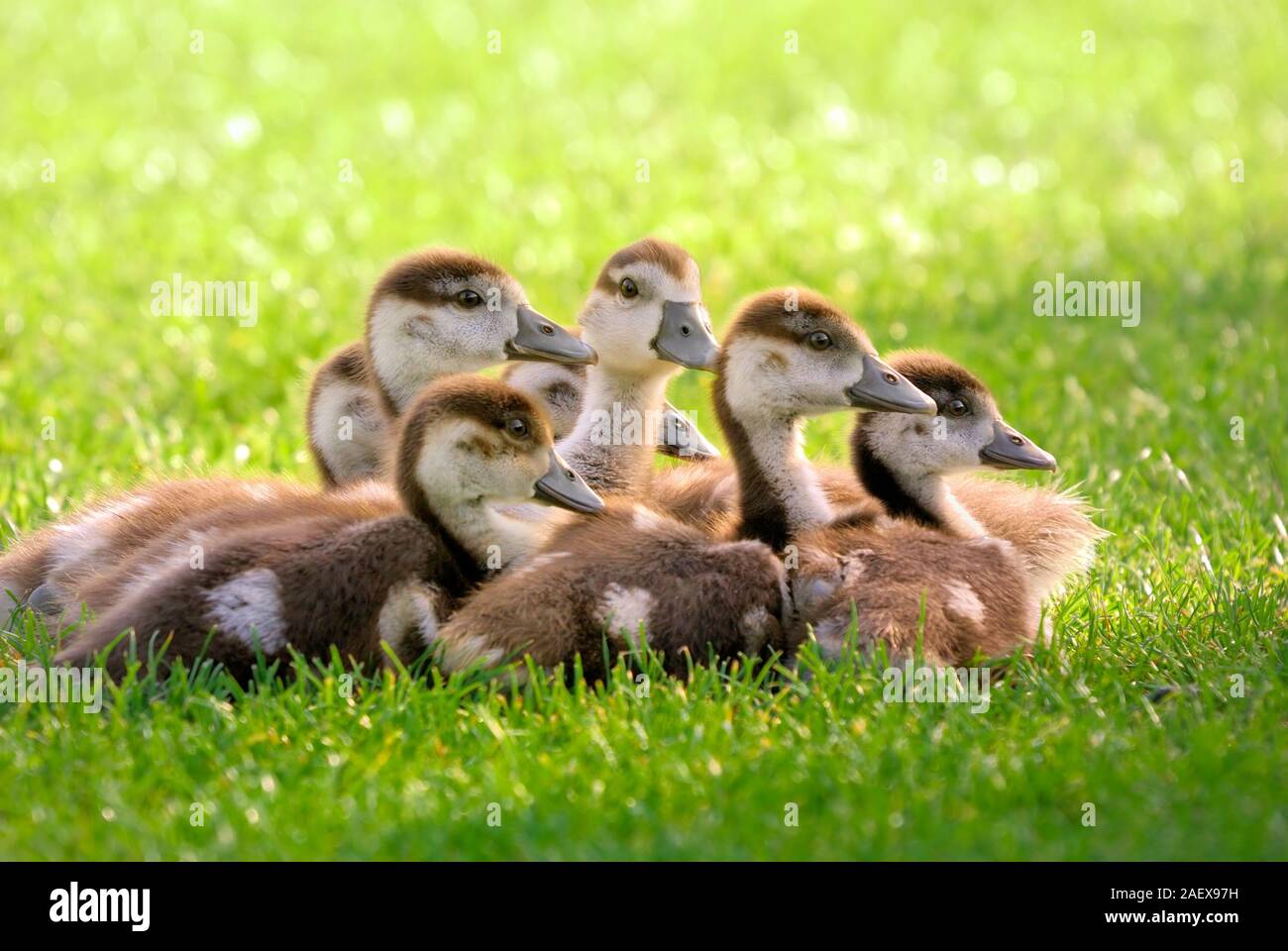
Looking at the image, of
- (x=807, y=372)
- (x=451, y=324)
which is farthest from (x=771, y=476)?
(x=451, y=324)

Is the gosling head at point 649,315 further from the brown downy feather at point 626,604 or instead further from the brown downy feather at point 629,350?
the brown downy feather at point 626,604

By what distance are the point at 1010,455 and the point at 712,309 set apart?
390 cm

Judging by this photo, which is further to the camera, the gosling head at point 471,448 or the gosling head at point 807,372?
the gosling head at point 807,372

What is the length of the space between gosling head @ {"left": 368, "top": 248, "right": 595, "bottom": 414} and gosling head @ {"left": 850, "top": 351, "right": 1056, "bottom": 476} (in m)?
1.00

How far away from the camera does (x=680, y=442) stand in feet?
18.5

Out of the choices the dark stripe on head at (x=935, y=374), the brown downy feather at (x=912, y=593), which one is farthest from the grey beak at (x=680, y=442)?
the brown downy feather at (x=912, y=593)

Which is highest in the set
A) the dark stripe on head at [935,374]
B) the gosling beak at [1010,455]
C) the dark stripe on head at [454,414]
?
the dark stripe on head at [935,374]

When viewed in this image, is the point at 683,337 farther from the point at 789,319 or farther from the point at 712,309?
the point at 712,309

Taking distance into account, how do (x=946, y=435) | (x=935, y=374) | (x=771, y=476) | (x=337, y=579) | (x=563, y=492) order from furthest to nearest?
(x=935, y=374)
(x=946, y=435)
(x=771, y=476)
(x=563, y=492)
(x=337, y=579)

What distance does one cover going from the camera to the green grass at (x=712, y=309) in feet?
12.5

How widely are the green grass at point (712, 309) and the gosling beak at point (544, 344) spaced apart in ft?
3.83

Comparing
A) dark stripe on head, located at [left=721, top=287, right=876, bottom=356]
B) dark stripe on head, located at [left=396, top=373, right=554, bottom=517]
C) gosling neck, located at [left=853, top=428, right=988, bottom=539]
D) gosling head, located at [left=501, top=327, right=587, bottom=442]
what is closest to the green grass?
gosling neck, located at [left=853, top=428, right=988, bottom=539]

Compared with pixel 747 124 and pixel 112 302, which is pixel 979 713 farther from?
pixel 747 124
